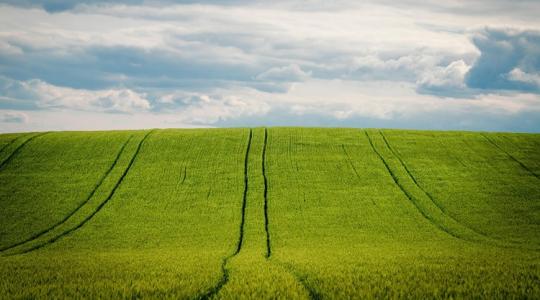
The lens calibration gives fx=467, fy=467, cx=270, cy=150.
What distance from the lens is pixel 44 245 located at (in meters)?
25.9

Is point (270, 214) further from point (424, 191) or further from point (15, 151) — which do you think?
point (15, 151)

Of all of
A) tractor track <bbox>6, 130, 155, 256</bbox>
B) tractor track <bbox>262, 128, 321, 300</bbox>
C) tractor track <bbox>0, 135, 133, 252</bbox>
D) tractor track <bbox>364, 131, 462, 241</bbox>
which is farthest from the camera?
tractor track <bbox>364, 131, 462, 241</bbox>

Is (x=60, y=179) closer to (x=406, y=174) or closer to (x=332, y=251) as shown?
(x=332, y=251)

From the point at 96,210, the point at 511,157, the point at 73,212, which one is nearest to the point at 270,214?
the point at 96,210

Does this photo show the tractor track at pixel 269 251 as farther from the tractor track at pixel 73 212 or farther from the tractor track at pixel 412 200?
the tractor track at pixel 73 212

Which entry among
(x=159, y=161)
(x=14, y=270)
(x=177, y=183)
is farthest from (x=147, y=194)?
(x=14, y=270)

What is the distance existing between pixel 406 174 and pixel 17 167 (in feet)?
109

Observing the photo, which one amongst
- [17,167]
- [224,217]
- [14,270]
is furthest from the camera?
[17,167]

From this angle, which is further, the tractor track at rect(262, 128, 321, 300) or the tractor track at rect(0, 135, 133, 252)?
the tractor track at rect(0, 135, 133, 252)

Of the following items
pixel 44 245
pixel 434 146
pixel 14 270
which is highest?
pixel 434 146

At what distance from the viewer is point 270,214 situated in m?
31.1

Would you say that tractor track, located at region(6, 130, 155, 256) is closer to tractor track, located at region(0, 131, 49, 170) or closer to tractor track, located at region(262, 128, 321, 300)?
tractor track, located at region(0, 131, 49, 170)

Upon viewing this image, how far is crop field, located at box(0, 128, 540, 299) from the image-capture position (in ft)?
40.3

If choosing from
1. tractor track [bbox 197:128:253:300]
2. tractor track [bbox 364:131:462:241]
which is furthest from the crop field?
tractor track [bbox 364:131:462:241]
